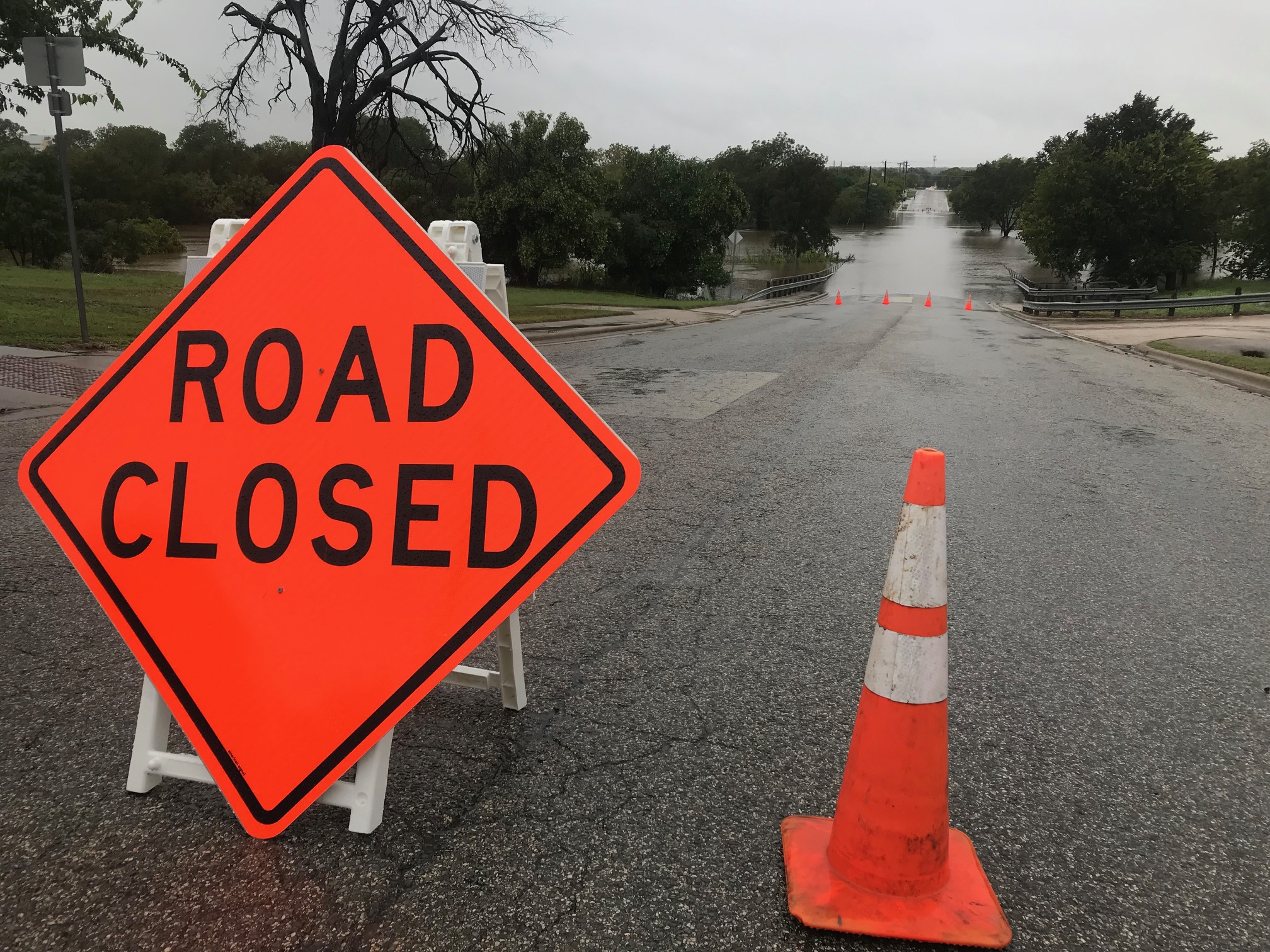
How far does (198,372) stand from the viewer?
7.54ft

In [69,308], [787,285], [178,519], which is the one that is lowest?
[178,519]

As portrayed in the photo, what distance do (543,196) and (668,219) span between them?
44.1 feet

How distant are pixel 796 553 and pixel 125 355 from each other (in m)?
3.43

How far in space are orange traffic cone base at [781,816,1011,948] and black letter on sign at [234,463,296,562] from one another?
1521 mm

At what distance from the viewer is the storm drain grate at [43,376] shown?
8852 mm

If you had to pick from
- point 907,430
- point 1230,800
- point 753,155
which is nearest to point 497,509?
point 1230,800

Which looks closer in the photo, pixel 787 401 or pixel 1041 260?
pixel 787 401

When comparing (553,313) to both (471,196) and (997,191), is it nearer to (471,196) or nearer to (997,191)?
(471,196)

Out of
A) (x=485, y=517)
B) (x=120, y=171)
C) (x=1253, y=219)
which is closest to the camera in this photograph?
(x=485, y=517)

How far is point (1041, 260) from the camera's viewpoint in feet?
167

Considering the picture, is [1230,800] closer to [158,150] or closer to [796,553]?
[796,553]

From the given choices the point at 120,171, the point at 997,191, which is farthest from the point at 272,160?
the point at 997,191

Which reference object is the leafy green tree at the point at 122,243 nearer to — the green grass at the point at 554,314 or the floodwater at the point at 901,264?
the floodwater at the point at 901,264

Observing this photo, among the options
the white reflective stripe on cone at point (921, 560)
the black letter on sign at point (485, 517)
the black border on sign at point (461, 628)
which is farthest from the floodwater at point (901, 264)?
the white reflective stripe on cone at point (921, 560)
